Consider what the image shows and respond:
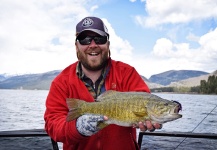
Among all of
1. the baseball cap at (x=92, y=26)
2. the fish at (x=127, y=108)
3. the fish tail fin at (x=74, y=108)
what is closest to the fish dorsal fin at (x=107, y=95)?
the fish at (x=127, y=108)

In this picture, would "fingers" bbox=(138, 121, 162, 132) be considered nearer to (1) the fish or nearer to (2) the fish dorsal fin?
(1) the fish

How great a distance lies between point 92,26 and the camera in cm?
460

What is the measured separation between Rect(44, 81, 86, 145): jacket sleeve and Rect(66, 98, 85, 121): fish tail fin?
0.11 metres

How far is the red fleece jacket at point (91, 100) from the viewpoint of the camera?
4438 mm

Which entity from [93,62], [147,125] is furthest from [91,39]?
[147,125]

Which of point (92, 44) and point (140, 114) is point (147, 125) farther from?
point (92, 44)

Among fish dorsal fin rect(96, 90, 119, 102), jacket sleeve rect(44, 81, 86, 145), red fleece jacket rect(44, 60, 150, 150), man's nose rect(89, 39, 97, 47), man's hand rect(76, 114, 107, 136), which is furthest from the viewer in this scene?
man's nose rect(89, 39, 97, 47)

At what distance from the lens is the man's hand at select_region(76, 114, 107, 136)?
3.80 metres

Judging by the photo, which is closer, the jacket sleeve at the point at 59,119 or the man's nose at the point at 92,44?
the jacket sleeve at the point at 59,119

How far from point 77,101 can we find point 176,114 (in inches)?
53.7

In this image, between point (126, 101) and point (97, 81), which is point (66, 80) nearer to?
point (97, 81)

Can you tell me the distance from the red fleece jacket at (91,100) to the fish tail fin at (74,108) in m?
0.19

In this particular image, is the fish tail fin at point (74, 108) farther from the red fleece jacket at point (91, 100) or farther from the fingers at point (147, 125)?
the fingers at point (147, 125)

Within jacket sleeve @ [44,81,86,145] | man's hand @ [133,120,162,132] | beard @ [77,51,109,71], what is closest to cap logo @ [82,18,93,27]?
beard @ [77,51,109,71]
